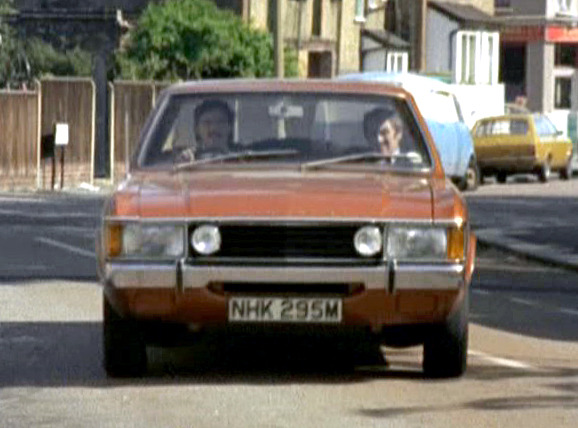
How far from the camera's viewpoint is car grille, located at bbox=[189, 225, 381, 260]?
1068cm

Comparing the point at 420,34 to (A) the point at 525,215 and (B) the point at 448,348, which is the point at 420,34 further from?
(B) the point at 448,348

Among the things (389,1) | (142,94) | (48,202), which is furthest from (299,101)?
(389,1)

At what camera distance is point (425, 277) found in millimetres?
10648

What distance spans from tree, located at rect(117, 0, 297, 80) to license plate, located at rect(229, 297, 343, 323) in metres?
36.4

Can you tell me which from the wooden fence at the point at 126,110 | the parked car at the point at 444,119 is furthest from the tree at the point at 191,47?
the parked car at the point at 444,119

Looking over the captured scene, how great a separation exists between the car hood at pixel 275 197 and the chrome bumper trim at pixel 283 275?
0.28m

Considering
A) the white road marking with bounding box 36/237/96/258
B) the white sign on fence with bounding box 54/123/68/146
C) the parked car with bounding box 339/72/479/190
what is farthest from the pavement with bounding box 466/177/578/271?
the white sign on fence with bounding box 54/123/68/146

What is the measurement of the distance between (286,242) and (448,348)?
1.21 meters

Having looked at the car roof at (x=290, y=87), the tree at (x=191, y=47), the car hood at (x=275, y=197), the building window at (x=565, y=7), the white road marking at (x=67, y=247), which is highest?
the building window at (x=565, y=7)

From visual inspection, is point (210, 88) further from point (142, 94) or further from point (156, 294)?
point (142, 94)

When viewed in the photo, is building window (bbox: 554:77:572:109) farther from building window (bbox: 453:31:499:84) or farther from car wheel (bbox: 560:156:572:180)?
car wheel (bbox: 560:156:572:180)

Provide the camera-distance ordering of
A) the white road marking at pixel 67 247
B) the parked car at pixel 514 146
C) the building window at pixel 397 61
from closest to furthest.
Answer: the white road marking at pixel 67 247 → the parked car at pixel 514 146 → the building window at pixel 397 61

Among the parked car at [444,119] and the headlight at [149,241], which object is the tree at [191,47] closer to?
the parked car at [444,119]

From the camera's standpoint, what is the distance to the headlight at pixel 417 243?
10695 mm
